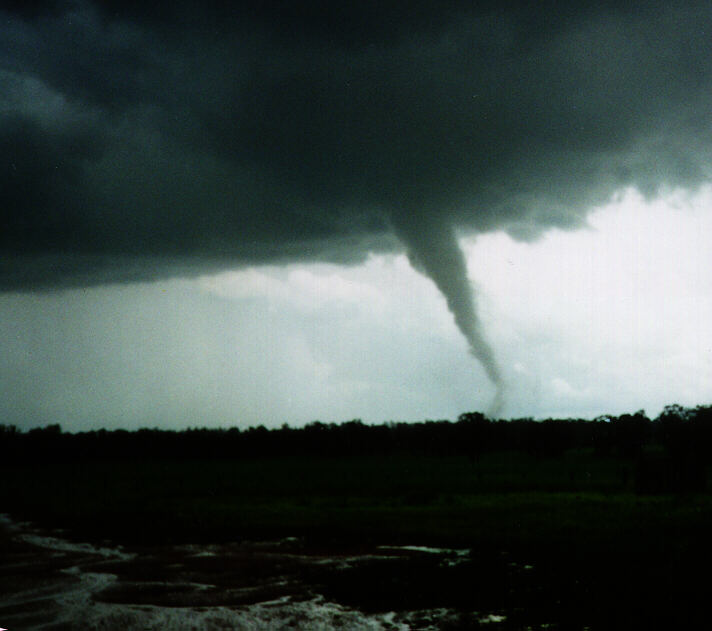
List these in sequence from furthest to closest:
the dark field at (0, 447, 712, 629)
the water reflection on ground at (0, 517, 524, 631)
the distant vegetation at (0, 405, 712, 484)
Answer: the distant vegetation at (0, 405, 712, 484), the water reflection on ground at (0, 517, 524, 631), the dark field at (0, 447, 712, 629)

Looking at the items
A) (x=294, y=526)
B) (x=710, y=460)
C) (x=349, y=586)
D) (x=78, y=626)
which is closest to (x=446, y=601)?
(x=349, y=586)

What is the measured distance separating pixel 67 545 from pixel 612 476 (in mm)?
65267

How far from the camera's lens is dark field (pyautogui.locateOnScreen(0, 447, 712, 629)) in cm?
2047

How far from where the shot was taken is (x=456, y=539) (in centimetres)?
3469

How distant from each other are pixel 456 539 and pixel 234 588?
12.8 m

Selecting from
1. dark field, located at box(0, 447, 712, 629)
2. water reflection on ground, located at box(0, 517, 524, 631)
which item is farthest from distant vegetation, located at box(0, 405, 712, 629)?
water reflection on ground, located at box(0, 517, 524, 631)

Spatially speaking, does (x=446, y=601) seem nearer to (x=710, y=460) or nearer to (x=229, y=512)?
(x=229, y=512)

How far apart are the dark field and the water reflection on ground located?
0.18 meters

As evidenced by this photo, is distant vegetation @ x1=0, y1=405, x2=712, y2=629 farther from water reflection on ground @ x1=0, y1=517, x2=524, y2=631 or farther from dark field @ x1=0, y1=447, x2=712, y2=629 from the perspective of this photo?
water reflection on ground @ x1=0, y1=517, x2=524, y2=631

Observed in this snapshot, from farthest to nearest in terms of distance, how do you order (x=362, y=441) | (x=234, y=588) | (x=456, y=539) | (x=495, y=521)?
(x=362, y=441) < (x=495, y=521) < (x=456, y=539) < (x=234, y=588)

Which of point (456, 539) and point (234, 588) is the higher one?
point (456, 539)

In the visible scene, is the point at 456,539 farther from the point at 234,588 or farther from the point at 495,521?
the point at 234,588

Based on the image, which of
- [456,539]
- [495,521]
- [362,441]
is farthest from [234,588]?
[362,441]

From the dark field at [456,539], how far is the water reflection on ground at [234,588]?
0.18m
